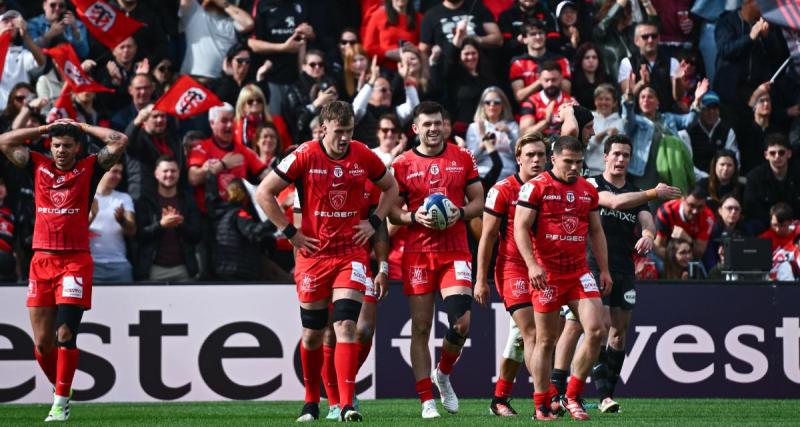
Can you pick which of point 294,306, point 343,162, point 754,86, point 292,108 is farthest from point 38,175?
point 754,86

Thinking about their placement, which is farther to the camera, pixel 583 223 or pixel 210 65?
pixel 210 65

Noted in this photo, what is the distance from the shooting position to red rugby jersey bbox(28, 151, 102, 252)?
12.1m

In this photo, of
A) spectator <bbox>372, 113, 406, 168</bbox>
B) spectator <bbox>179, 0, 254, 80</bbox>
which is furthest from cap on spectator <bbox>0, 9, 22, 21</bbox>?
spectator <bbox>372, 113, 406, 168</bbox>

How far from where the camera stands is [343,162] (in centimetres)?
1127

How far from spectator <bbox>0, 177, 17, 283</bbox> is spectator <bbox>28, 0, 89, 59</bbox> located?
113 inches

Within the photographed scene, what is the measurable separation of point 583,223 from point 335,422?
104 inches

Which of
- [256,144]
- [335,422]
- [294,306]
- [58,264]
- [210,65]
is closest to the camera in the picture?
[335,422]

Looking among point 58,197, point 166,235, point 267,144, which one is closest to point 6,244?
point 166,235

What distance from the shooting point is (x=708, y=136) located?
18906 mm

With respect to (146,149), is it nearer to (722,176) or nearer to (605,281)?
(605,281)

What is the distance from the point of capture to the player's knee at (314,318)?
37.1ft

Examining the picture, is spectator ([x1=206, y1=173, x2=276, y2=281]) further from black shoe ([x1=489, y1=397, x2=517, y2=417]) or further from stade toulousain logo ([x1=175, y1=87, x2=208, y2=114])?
black shoe ([x1=489, y1=397, x2=517, y2=417])

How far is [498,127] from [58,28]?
585 cm

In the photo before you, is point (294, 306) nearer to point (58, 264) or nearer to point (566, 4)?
point (58, 264)
